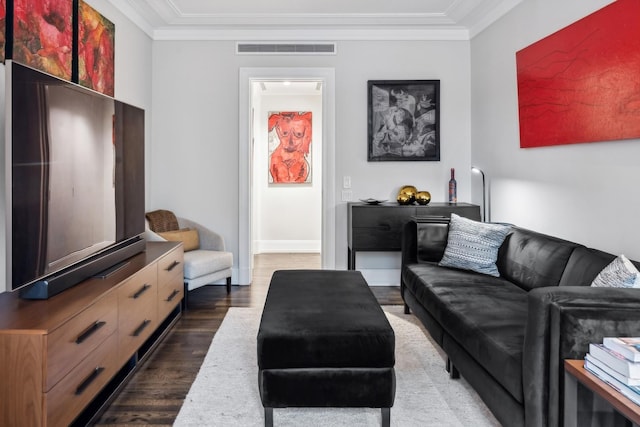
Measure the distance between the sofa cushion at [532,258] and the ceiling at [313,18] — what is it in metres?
1.99

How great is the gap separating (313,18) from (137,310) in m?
3.13

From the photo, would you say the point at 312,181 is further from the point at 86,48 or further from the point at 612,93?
the point at 612,93

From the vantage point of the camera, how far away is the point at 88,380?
75.1 inches

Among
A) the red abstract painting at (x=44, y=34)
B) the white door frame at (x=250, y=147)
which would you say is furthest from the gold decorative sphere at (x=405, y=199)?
the red abstract painting at (x=44, y=34)

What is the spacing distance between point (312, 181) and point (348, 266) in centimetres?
248

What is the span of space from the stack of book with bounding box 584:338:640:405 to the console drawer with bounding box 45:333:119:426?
6.17ft

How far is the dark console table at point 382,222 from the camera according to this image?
412 centimetres

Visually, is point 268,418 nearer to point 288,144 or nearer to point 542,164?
point 542,164

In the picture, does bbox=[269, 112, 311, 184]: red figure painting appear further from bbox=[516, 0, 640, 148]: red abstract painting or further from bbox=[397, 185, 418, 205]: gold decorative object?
bbox=[516, 0, 640, 148]: red abstract painting

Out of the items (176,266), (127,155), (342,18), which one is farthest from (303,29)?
(176,266)

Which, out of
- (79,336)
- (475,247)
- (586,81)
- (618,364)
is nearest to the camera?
(618,364)

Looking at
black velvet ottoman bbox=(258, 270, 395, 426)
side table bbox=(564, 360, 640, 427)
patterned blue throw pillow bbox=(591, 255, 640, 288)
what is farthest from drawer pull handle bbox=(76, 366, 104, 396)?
patterned blue throw pillow bbox=(591, 255, 640, 288)

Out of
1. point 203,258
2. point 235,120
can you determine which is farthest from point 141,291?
point 235,120

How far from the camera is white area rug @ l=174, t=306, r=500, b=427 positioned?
2025 millimetres
